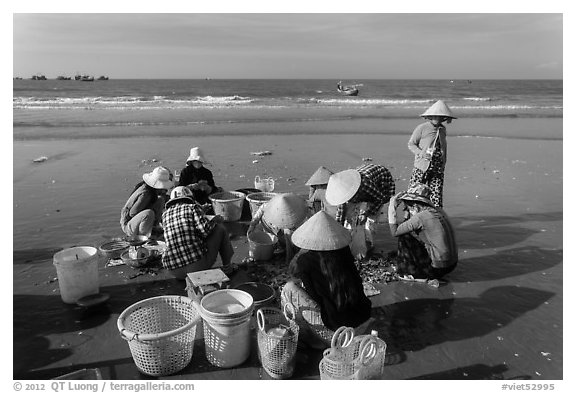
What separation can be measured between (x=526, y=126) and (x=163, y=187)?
18.7 meters

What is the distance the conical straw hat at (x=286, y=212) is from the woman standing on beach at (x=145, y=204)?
5.37ft

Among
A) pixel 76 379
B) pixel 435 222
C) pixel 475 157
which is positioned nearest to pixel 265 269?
pixel 435 222

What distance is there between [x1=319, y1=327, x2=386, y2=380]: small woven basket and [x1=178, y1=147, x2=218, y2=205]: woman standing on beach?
178 inches

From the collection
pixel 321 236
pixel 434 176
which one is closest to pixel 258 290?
pixel 321 236

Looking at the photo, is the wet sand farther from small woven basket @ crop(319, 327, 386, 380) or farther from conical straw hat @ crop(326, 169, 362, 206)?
conical straw hat @ crop(326, 169, 362, 206)

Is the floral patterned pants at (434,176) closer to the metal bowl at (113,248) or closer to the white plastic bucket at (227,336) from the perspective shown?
the white plastic bucket at (227,336)

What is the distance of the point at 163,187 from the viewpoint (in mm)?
6023

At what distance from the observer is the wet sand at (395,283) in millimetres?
3887

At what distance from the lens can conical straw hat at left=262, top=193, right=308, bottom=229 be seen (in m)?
5.71

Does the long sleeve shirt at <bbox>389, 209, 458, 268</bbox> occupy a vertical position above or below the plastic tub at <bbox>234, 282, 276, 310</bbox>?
above

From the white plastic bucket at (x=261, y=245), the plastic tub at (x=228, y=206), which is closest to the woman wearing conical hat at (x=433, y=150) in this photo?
the white plastic bucket at (x=261, y=245)

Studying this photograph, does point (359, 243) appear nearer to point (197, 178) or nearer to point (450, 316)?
point (450, 316)

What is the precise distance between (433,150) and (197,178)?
416 cm

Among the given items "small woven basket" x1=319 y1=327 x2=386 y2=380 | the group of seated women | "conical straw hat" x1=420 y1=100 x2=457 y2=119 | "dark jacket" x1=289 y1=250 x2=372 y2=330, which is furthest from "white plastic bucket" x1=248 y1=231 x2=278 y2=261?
"conical straw hat" x1=420 y1=100 x2=457 y2=119
